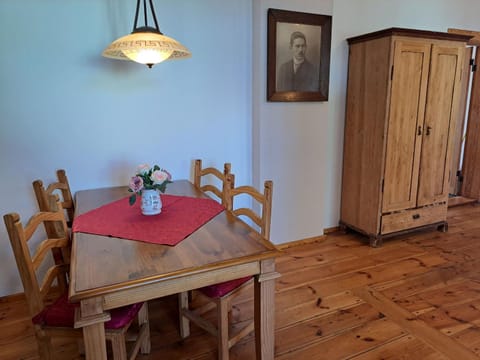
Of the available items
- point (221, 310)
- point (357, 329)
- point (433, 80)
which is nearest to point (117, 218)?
point (221, 310)

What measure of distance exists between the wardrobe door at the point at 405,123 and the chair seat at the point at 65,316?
8.01 feet

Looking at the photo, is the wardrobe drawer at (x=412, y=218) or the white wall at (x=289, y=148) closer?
the white wall at (x=289, y=148)

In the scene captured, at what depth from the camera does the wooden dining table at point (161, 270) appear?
109 centimetres

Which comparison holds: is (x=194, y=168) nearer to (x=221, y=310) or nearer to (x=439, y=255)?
(x=221, y=310)

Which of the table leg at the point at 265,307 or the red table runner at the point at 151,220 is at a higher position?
the red table runner at the point at 151,220

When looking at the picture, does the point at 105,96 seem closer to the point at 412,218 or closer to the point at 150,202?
the point at 150,202

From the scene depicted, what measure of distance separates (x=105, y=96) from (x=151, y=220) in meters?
1.16

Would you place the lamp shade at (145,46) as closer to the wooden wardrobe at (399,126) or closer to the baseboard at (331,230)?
the wooden wardrobe at (399,126)

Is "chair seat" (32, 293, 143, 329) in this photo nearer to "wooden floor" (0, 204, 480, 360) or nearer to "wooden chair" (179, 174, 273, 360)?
"wooden chair" (179, 174, 273, 360)

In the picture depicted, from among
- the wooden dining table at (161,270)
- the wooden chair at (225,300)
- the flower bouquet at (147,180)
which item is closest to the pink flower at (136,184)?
the flower bouquet at (147,180)

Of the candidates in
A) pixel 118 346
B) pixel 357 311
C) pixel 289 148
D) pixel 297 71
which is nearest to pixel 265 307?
pixel 118 346

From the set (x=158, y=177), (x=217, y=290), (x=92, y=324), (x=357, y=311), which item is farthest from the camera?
(x=357, y=311)

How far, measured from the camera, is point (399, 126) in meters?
2.93

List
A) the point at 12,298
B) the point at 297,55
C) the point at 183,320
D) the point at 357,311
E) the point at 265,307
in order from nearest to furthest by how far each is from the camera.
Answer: the point at 265,307 < the point at 183,320 < the point at 357,311 < the point at 12,298 < the point at 297,55
